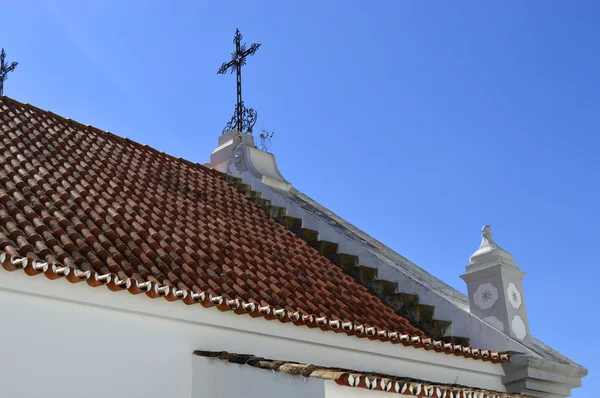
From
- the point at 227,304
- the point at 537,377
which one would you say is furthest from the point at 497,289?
the point at 227,304

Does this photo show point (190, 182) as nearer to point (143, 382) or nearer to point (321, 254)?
point (321, 254)

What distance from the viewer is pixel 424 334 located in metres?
9.50

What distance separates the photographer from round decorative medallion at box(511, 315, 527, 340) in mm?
9703

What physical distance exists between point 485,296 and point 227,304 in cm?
458

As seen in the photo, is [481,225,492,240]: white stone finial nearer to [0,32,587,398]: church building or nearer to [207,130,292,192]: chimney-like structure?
[0,32,587,398]: church building

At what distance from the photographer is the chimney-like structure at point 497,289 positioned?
9.80 meters

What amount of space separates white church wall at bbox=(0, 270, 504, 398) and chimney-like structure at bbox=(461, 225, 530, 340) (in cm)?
280

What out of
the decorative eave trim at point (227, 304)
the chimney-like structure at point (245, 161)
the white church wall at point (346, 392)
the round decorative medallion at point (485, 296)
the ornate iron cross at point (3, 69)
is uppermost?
the ornate iron cross at point (3, 69)

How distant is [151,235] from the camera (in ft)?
25.8

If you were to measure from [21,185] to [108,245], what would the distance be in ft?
4.21

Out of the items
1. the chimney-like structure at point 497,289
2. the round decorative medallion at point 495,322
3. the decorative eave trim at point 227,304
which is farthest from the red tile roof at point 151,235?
the chimney-like structure at point 497,289

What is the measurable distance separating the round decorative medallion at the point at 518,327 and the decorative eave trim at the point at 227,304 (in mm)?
553

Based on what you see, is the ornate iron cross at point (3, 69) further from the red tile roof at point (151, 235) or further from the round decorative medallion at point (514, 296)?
the round decorative medallion at point (514, 296)

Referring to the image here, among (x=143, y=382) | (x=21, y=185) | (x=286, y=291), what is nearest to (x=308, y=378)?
(x=143, y=382)
